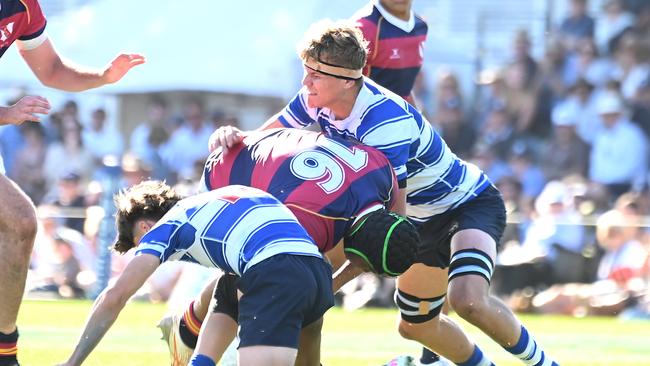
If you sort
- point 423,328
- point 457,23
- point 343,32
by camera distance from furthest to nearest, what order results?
point 457,23 → point 423,328 → point 343,32

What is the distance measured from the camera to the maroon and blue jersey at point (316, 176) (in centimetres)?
555

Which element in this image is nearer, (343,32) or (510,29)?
(343,32)

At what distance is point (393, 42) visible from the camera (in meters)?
7.92

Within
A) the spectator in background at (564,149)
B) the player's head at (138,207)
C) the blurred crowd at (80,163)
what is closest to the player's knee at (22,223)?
the player's head at (138,207)

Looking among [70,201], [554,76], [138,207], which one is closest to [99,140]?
[70,201]

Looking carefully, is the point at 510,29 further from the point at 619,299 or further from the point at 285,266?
the point at 285,266

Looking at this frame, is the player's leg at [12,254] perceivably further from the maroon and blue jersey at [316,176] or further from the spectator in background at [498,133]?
the spectator in background at [498,133]

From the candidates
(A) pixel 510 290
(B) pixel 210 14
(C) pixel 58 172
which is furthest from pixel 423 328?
(B) pixel 210 14

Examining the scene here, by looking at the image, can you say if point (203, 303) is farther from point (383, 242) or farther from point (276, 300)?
point (383, 242)

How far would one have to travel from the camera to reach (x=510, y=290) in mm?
13641

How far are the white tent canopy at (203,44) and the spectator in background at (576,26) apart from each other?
9.12 feet

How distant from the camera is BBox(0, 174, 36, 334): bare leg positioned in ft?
20.7

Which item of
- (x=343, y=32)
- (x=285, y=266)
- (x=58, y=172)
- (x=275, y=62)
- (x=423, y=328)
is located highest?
(x=343, y=32)

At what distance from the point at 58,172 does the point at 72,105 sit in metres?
1.02
